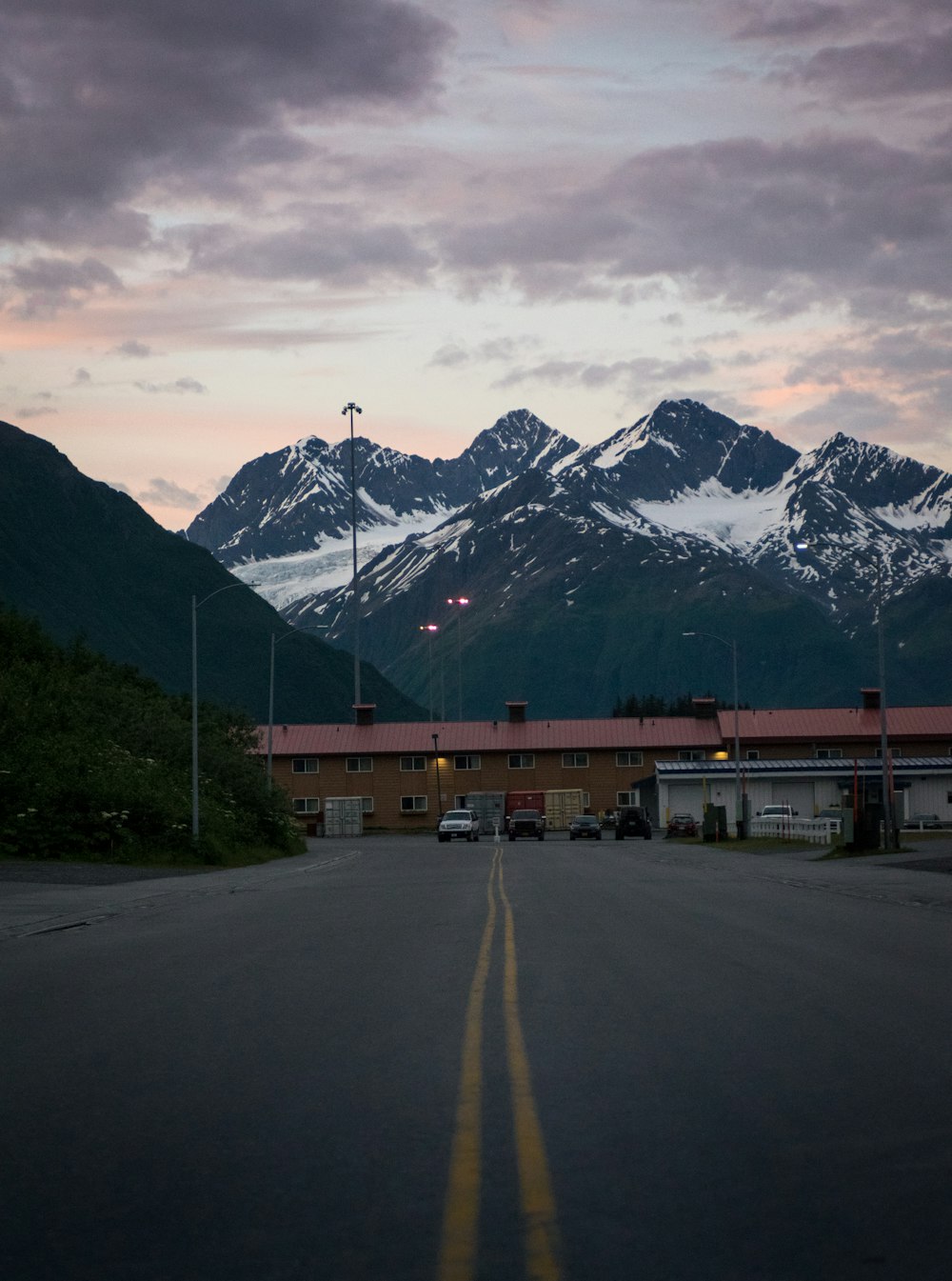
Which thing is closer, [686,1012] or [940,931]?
[686,1012]

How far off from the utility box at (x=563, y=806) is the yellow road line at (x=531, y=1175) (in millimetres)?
95586

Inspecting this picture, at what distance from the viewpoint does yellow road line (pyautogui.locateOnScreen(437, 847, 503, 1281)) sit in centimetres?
555

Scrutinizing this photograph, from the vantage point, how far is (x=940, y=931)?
1838cm

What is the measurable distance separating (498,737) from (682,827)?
29.0 m

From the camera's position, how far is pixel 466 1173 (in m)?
6.72

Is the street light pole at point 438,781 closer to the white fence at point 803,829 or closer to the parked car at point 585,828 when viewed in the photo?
the parked car at point 585,828

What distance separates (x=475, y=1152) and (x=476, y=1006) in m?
4.84

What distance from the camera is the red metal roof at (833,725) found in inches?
4247

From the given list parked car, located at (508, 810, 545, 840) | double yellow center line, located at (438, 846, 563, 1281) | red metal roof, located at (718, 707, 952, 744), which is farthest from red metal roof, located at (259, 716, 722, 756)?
double yellow center line, located at (438, 846, 563, 1281)

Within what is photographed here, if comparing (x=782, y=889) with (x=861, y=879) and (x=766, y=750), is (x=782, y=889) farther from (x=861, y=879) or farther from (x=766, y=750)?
(x=766, y=750)

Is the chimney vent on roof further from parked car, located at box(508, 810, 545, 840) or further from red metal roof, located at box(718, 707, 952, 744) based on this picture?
parked car, located at box(508, 810, 545, 840)

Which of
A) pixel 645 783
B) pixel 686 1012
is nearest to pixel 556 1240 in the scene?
pixel 686 1012

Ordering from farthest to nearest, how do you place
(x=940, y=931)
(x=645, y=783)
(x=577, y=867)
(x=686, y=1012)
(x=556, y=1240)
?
1. (x=645, y=783)
2. (x=577, y=867)
3. (x=940, y=931)
4. (x=686, y=1012)
5. (x=556, y=1240)

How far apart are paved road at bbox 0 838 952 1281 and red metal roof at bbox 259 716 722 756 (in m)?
91.9
